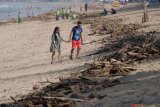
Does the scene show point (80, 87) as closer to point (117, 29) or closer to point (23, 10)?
point (117, 29)

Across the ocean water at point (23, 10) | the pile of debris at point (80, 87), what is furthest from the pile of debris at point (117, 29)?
the ocean water at point (23, 10)

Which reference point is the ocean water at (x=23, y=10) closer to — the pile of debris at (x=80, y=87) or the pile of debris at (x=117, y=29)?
the pile of debris at (x=117, y=29)

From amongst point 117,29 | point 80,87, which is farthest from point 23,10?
point 80,87

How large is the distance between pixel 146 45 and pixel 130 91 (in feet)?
14.2

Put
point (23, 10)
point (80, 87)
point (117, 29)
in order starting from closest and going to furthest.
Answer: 1. point (80, 87)
2. point (117, 29)
3. point (23, 10)

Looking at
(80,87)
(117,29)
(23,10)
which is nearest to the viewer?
(80,87)

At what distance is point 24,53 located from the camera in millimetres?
23625

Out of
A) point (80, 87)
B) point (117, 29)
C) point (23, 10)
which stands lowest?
point (23, 10)

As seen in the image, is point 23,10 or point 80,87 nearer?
point 80,87

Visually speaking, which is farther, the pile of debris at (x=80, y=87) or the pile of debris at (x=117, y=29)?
the pile of debris at (x=117, y=29)

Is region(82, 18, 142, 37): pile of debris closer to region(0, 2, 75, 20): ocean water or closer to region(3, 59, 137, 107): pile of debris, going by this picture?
region(3, 59, 137, 107): pile of debris

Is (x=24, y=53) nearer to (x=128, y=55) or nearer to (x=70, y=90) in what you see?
(x=128, y=55)

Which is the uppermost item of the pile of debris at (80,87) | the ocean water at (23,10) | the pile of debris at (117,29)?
the pile of debris at (80,87)

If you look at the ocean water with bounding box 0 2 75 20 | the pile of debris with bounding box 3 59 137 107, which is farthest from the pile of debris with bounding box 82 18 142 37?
the ocean water with bounding box 0 2 75 20
